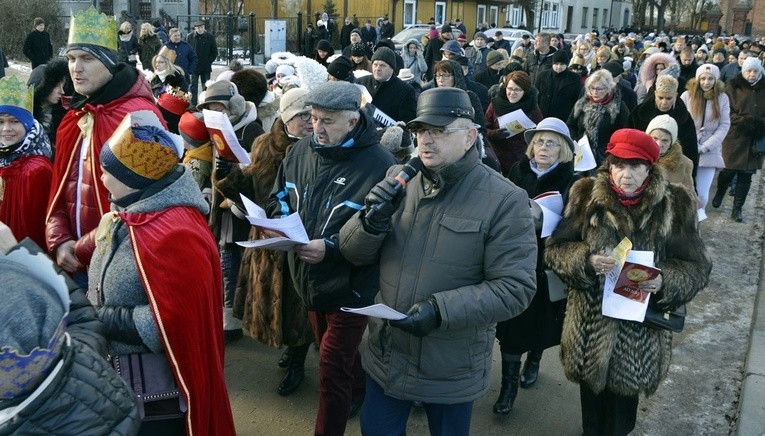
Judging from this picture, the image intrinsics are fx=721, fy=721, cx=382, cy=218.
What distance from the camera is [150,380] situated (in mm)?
2932

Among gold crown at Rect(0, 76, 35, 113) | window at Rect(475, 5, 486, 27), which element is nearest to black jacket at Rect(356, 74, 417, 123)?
gold crown at Rect(0, 76, 35, 113)

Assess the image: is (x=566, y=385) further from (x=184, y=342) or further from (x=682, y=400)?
(x=184, y=342)

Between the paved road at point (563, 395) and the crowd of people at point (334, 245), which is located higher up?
the crowd of people at point (334, 245)

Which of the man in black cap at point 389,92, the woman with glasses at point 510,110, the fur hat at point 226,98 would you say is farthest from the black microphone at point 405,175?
the man in black cap at point 389,92

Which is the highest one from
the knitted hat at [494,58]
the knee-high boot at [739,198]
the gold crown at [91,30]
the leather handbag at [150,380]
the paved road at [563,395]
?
the gold crown at [91,30]

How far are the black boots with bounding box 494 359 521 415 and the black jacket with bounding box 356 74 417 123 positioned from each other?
346 cm

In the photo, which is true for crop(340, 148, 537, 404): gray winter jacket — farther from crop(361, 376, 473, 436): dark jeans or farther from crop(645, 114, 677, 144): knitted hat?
crop(645, 114, 677, 144): knitted hat

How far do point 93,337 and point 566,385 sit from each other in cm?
362

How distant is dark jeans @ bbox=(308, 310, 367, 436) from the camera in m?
3.79

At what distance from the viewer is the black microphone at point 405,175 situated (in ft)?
9.71

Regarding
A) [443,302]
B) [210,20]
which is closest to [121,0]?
[210,20]

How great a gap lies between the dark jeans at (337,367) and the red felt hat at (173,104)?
334 centimetres

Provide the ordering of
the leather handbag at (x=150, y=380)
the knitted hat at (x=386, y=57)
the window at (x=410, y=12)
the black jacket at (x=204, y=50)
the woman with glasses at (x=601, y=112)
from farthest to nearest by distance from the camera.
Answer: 1. the window at (x=410, y=12)
2. the black jacket at (x=204, y=50)
3. the knitted hat at (x=386, y=57)
4. the woman with glasses at (x=601, y=112)
5. the leather handbag at (x=150, y=380)

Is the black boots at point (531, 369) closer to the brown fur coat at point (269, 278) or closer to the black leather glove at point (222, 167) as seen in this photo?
the brown fur coat at point (269, 278)
